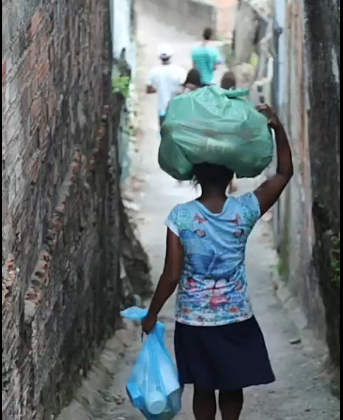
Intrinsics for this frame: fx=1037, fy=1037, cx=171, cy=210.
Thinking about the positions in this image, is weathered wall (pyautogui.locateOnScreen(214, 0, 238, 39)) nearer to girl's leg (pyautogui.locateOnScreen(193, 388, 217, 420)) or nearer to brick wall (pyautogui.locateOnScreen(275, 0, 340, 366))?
brick wall (pyautogui.locateOnScreen(275, 0, 340, 366))

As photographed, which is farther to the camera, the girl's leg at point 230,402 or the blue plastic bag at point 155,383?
the girl's leg at point 230,402

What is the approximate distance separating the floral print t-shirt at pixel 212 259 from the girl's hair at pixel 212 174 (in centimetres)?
9

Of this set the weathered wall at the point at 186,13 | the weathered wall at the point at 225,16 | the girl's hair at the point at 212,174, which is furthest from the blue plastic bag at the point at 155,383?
the weathered wall at the point at 186,13

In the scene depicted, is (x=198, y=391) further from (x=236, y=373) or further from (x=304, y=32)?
(x=304, y=32)

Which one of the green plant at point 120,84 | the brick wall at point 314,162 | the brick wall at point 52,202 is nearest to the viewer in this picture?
the brick wall at point 52,202

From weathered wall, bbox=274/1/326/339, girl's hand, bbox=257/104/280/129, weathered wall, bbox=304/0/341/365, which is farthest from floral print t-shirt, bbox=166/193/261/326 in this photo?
weathered wall, bbox=274/1/326/339

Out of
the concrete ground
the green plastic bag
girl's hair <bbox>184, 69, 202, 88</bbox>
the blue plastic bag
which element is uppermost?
the green plastic bag

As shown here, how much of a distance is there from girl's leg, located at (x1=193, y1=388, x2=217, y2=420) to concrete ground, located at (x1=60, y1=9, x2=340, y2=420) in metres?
0.98

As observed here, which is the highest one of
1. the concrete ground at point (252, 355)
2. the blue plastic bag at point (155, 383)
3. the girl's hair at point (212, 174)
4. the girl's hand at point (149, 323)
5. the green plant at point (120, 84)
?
the girl's hair at point (212, 174)

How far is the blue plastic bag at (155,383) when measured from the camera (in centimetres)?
408

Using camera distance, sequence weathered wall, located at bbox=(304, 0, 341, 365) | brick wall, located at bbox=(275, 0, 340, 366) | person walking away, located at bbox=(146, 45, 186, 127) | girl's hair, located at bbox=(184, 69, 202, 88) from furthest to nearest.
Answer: person walking away, located at bbox=(146, 45, 186, 127), girl's hair, located at bbox=(184, 69, 202, 88), brick wall, located at bbox=(275, 0, 340, 366), weathered wall, located at bbox=(304, 0, 341, 365)

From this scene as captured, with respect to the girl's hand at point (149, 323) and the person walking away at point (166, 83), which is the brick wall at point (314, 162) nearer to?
the girl's hand at point (149, 323)

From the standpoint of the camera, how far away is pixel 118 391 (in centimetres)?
611

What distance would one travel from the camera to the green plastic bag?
3.99 m
